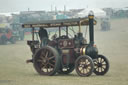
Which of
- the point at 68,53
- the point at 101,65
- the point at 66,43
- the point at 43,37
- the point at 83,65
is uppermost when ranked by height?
the point at 43,37

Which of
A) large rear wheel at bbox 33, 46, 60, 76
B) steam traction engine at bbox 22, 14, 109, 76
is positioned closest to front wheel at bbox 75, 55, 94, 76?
steam traction engine at bbox 22, 14, 109, 76

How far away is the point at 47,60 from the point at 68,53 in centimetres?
74

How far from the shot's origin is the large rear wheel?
1392 centimetres

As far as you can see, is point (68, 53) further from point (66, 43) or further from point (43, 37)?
point (43, 37)

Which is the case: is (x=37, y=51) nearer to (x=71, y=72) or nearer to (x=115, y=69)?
(x=71, y=72)

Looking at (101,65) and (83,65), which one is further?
(101,65)

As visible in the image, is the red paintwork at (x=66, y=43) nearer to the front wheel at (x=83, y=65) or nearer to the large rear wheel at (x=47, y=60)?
the large rear wheel at (x=47, y=60)

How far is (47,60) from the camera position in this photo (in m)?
14.2

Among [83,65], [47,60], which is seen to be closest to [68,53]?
[47,60]

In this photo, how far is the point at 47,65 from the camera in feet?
46.9

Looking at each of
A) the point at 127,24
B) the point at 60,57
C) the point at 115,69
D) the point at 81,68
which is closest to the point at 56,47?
the point at 60,57

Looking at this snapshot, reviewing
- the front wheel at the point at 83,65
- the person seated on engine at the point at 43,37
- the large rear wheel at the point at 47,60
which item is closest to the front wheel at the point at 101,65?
the front wheel at the point at 83,65

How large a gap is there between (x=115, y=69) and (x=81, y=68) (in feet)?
10.4

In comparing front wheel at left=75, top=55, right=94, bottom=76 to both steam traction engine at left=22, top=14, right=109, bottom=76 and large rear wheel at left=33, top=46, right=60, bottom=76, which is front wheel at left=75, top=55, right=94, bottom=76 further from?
large rear wheel at left=33, top=46, right=60, bottom=76
